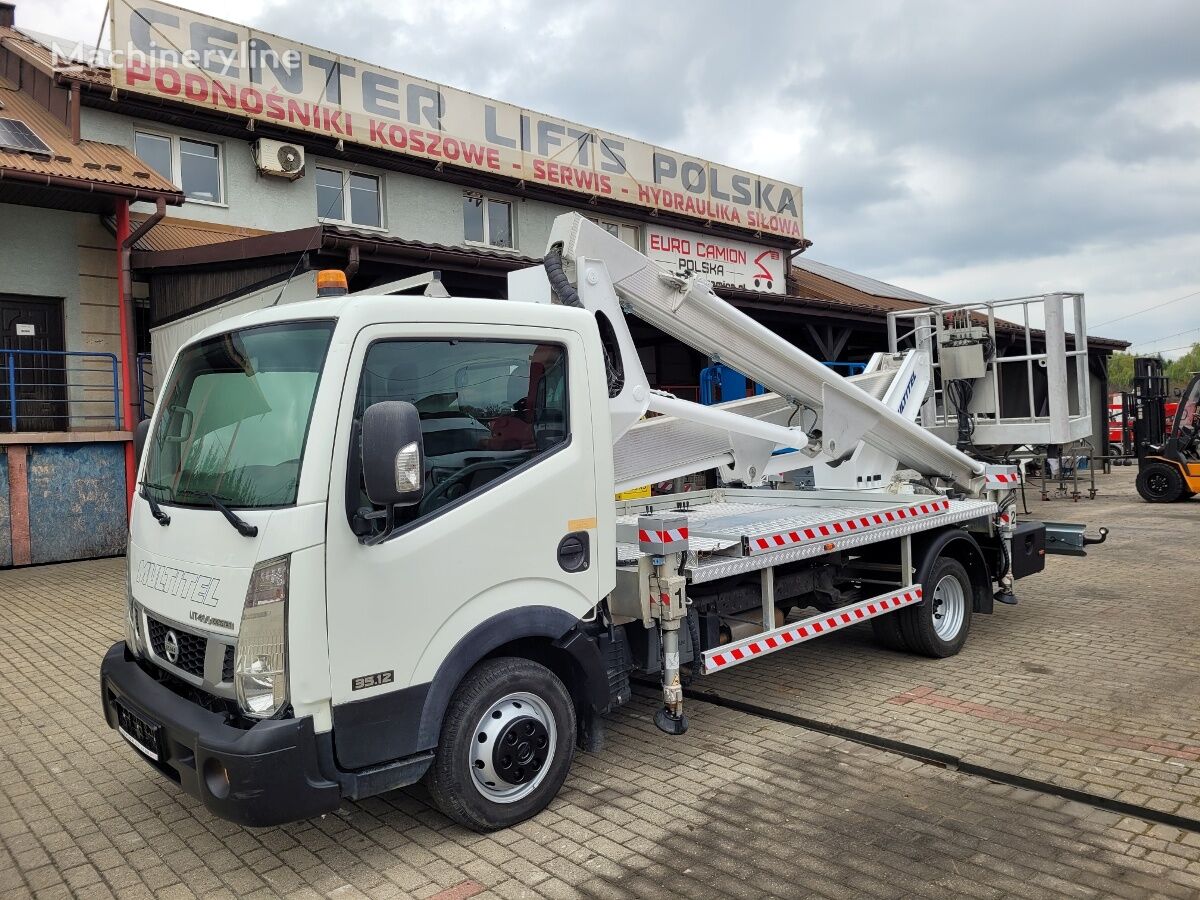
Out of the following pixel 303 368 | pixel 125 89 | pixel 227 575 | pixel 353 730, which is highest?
pixel 125 89

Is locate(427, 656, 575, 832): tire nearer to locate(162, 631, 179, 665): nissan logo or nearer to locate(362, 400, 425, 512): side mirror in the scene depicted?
locate(362, 400, 425, 512): side mirror

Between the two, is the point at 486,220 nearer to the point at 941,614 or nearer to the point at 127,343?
the point at 127,343

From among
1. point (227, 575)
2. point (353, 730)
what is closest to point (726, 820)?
point (353, 730)

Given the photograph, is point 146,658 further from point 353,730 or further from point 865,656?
point 865,656

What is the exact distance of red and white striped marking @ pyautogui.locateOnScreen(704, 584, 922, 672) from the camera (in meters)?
4.74

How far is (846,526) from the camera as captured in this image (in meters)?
5.58

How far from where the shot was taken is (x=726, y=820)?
12.9 feet

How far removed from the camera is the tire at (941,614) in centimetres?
627

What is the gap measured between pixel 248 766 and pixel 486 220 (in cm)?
1485

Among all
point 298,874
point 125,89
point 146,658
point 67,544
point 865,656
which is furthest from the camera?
point 125,89

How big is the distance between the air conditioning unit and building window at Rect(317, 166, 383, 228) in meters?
0.75

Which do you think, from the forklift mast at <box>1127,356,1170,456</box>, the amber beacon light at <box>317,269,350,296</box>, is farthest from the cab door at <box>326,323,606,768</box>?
the forklift mast at <box>1127,356,1170,456</box>

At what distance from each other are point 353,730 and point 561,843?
108 centimetres

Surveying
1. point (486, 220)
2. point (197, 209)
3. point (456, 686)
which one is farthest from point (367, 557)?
point (486, 220)
